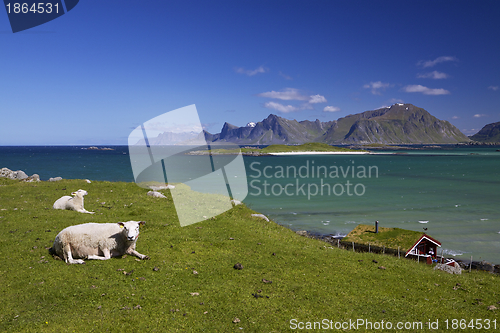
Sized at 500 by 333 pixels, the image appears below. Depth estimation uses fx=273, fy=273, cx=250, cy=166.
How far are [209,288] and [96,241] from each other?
650 cm

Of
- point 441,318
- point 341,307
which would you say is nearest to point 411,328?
point 441,318

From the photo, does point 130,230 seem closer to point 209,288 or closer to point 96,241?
→ point 96,241

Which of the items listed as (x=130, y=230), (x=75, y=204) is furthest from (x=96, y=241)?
(x=75, y=204)

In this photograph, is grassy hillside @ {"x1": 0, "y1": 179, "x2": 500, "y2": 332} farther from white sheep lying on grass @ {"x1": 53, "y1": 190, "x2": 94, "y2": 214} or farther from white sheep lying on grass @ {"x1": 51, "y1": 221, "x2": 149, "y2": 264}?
white sheep lying on grass @ {"x1": 53, "y1": 190, "x2": 94, "y2": 214}

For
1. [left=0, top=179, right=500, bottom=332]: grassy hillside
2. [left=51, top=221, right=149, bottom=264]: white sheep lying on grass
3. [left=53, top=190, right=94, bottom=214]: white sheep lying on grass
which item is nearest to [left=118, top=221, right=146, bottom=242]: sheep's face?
[left=51, top=221, right=149, bottom=264]: white sheep lying on grass

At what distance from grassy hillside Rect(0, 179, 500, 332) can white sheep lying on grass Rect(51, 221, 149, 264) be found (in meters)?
0.51

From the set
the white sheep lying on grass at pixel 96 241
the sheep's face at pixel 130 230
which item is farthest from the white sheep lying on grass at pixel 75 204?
the sheep's face at pixel 130 230

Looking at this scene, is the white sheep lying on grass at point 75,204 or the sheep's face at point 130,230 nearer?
the sheep's face at point 130,230

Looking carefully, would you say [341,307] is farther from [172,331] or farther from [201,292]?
[172,331]

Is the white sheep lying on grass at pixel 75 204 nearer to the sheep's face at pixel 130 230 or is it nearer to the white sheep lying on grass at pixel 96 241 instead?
the white sheep lying on grass at pixel 96 241

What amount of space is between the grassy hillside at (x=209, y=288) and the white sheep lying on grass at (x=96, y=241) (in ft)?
1.66

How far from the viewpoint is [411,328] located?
10.2 meters

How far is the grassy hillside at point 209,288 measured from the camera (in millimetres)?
9781

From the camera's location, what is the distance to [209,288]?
1219 cm
